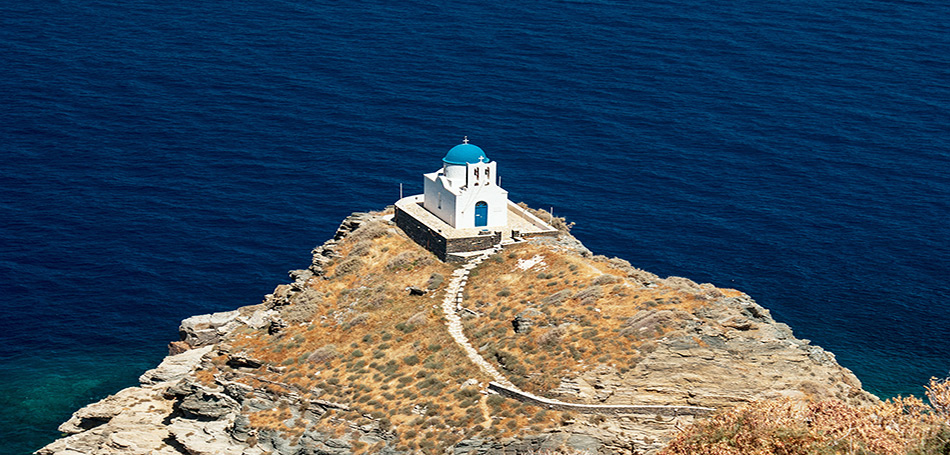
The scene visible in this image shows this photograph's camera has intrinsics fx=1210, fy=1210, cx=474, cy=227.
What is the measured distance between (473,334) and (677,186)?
214 feet

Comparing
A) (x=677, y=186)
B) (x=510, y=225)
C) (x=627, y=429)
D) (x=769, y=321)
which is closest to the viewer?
(x=627, y=429)

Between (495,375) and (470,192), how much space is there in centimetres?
2116

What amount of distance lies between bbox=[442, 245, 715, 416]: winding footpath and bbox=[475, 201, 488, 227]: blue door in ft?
11.2

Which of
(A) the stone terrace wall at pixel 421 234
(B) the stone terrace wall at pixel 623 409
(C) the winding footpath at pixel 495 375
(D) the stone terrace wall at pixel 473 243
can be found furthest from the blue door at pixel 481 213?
(B) the stone terrace wall at pixel 623 409

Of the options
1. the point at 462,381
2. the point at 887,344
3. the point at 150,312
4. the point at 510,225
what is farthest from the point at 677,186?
the point at 462,381

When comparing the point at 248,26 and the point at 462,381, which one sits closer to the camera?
the point at 462,381

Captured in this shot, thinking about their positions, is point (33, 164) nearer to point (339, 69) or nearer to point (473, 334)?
point (339, 69)

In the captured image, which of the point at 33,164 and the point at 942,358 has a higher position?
the point at 33,164

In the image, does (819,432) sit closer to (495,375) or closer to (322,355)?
(495,375)

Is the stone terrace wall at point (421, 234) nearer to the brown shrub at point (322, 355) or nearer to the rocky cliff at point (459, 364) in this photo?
the rocky cliff at point (459, 364)

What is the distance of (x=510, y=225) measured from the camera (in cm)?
9662

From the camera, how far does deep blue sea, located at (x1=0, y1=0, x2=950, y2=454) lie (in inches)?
4776

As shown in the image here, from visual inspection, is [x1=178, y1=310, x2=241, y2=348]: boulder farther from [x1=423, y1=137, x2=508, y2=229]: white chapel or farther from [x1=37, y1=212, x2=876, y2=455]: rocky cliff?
[x1=423, y1=137, x2=508, y2=229]: white chapel

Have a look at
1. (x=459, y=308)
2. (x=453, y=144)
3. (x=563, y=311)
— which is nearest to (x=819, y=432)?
(x=563, y=311)
